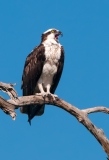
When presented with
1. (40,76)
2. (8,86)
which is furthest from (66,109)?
(40,76)

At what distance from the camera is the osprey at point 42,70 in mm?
10531

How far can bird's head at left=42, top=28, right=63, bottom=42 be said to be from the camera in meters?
11.3

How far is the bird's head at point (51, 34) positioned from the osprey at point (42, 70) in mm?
406

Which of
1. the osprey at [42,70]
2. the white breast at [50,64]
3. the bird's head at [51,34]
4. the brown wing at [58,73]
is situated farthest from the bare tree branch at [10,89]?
the bird's head at [51,34]

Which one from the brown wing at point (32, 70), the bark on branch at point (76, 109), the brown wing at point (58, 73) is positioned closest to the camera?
the bark on branch at point (76, 109)

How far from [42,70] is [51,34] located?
111cm

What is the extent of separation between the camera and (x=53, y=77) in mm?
10750

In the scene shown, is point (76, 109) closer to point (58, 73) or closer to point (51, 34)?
point (58, 73)

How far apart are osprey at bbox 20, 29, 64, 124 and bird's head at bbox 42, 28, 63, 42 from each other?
41 centimetres

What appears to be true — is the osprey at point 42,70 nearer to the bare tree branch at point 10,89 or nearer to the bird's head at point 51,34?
Answer: the bird's head at point 51,34

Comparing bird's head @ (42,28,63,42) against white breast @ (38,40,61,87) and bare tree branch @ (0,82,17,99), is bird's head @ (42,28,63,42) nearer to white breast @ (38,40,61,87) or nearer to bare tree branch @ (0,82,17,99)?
white breast @ (38,40,61,87)

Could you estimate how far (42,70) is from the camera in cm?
1061

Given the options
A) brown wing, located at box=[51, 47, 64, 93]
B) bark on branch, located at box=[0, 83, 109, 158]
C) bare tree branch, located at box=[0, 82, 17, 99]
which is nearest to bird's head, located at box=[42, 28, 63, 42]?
brown wing, located at box=[51, 47, 64, 93]

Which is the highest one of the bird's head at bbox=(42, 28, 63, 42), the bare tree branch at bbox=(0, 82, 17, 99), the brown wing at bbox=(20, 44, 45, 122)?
the bird's head at bbox=(42, 28, 63, 42)
